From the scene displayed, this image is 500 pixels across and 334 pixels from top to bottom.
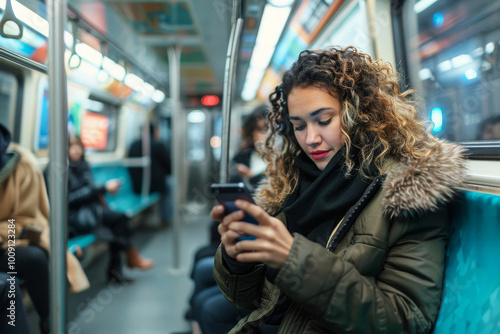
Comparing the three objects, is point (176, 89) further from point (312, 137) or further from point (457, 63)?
point (312, 137)

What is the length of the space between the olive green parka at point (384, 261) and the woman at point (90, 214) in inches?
104

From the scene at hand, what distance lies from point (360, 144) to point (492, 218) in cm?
42

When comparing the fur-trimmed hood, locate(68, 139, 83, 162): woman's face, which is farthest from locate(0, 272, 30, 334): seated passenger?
locate(68, 139, 83, 162): woman's face

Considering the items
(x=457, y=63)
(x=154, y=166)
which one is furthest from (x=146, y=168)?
(x=457, y=63)

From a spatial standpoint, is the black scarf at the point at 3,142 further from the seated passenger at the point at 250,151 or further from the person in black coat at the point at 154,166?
the person in black coat at the point at 154,166

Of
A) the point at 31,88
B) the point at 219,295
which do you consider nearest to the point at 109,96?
the point at 31,88

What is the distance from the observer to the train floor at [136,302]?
2.62 metres

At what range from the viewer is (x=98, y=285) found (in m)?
3.57

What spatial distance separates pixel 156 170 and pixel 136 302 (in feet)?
11.3

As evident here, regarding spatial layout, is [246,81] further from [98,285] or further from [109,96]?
[98,285]

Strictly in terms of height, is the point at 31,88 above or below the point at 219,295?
above

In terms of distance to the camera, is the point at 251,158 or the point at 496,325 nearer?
the point at 496,325

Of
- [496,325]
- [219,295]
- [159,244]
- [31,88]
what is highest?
[31,88]

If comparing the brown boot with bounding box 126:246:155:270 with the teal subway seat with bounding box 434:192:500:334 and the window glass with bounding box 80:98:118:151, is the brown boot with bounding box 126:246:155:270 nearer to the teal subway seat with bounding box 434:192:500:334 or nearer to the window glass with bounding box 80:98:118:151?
the window glass with bounding box 80:98:118:151
